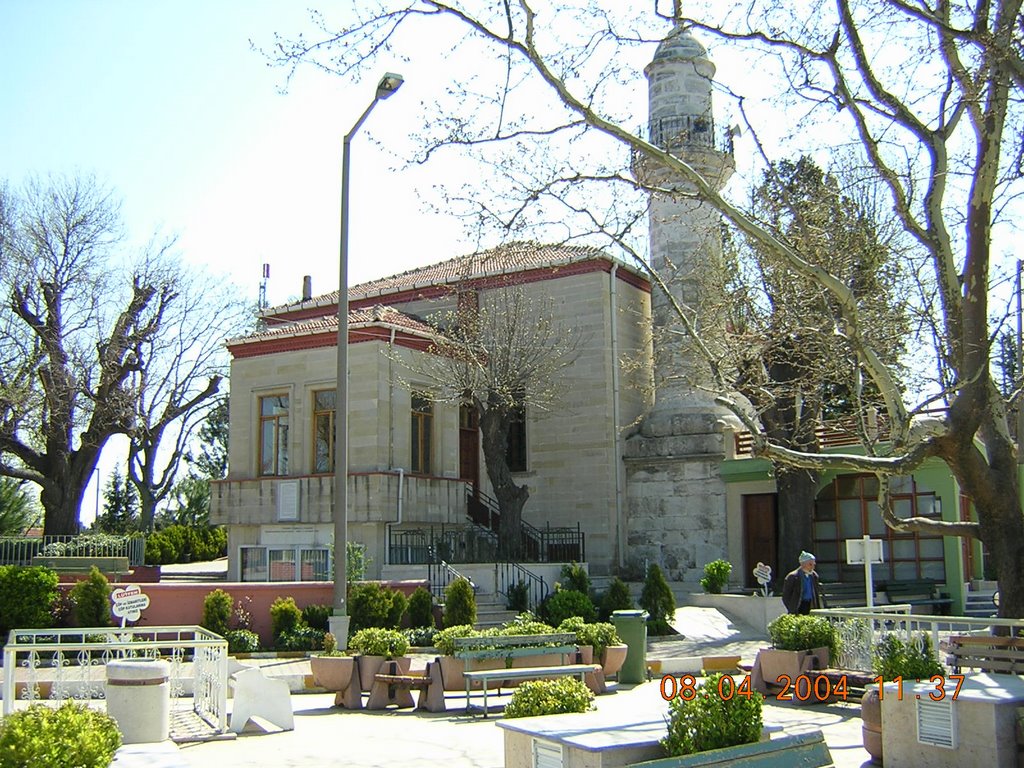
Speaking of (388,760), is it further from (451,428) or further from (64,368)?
(64,368)

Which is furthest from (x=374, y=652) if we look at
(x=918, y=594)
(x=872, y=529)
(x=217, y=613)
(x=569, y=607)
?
(x=872, y=529)

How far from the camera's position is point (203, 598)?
19781mm

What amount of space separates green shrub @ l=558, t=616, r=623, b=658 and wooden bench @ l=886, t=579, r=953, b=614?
10.9 meters

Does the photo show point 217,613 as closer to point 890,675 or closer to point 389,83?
point 389,83

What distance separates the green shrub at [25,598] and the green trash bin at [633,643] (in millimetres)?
10503

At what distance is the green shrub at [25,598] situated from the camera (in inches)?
760

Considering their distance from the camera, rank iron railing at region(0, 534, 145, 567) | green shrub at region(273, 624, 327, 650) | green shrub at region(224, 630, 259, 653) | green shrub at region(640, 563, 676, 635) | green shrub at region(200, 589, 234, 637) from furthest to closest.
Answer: iron railing at region(0, 534, 145, 567) → green shrub at region(640, 563, 676, 635) → green shrub at region(273, 624, 327, 650) → green shrub at region(200, 589, 234, 637) → green shrub at region(224, 630, 259, 653)

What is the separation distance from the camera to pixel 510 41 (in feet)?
38.2

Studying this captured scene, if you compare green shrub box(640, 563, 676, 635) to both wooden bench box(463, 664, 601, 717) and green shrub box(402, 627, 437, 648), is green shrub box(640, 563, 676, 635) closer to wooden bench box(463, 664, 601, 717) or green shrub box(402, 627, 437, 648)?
green shrub box(402, 627, 437, 648)

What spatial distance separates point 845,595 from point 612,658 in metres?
11.2

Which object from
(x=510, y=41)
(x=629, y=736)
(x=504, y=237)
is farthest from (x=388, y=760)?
(x=510, y=41)

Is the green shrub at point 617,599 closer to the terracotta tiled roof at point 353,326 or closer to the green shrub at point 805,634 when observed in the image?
the green shrub at point 805,634

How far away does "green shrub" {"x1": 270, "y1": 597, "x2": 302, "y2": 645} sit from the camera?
63.6 feet

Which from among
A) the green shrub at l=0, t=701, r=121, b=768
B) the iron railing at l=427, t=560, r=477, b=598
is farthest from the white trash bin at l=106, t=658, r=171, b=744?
the iron railing at l=427, t=560, r=477, b=598
